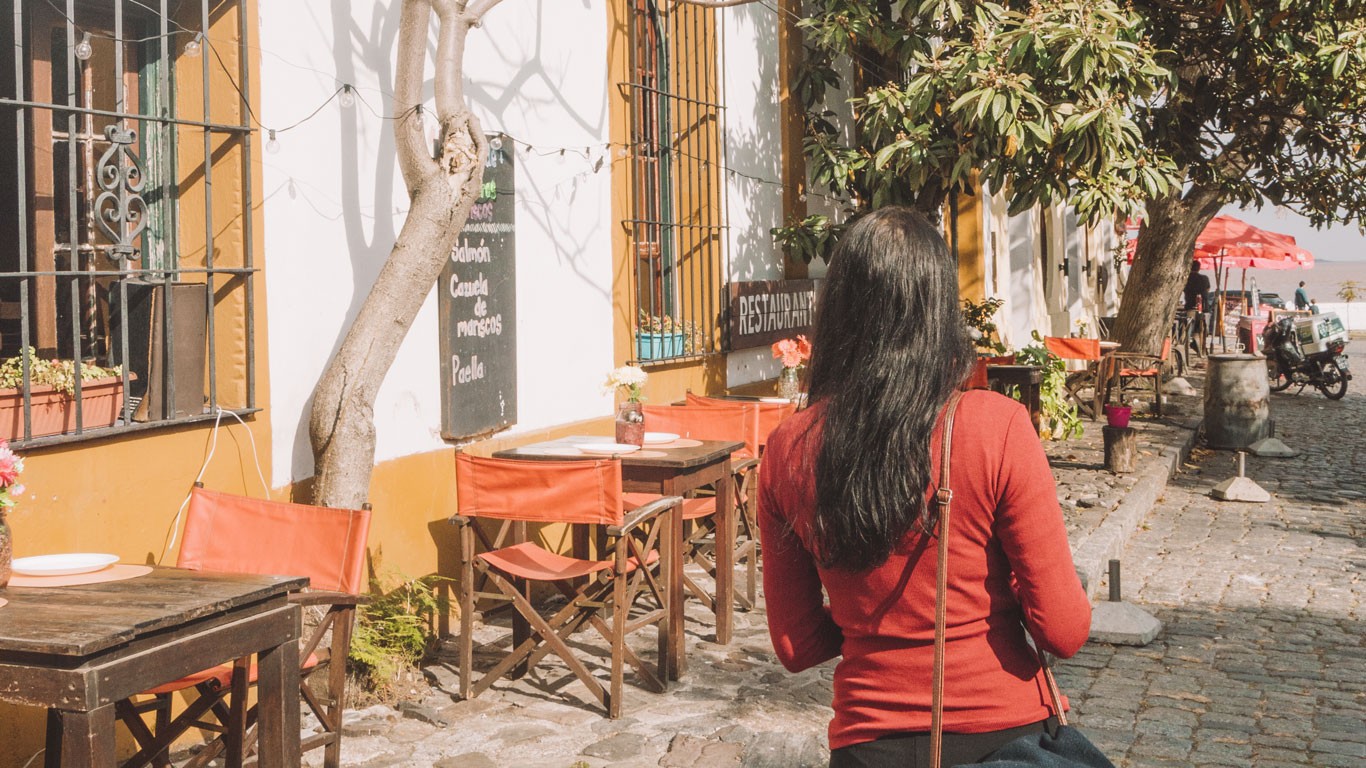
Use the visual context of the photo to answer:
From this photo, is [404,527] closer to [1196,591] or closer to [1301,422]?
[1196,591]

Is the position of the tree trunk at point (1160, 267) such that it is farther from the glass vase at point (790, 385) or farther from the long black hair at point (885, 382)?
the long black hair at point (885, 382)

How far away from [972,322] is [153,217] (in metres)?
9.68

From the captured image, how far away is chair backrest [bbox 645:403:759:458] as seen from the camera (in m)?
7.53

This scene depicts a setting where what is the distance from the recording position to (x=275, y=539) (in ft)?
14.6

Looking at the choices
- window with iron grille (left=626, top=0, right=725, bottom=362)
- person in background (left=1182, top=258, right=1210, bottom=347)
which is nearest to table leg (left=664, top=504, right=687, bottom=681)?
window with iron grille (left=626, top=0, right=725, bottom=362)

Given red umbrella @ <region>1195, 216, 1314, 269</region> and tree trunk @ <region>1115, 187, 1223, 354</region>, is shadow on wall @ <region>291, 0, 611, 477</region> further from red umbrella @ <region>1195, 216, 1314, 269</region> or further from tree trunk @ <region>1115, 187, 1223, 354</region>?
red umbrella @ <region>1195, 216, 1314, 269</region>

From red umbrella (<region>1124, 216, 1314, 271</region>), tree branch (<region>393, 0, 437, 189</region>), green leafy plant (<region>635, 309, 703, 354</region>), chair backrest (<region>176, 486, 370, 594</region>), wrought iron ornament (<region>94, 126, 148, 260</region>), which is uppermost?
red umbrella (<region>1124, 216, 1314, 271</region>)

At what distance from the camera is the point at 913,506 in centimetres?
215

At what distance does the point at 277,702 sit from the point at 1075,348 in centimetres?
1380

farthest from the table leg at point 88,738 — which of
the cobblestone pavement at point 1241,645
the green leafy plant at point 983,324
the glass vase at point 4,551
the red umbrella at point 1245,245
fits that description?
the red umbrella at point 1245,245

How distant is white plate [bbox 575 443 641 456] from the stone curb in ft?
6.93

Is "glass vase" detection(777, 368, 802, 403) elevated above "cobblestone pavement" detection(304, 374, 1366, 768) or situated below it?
above

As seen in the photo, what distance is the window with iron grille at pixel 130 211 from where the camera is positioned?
4621mm

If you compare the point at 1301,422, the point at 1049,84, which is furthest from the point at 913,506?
the point at 1301,422
